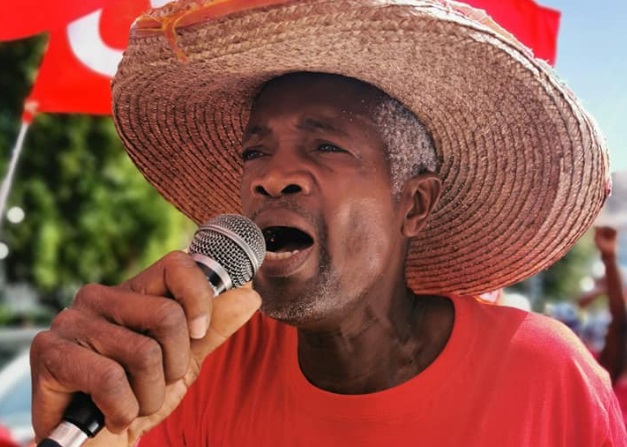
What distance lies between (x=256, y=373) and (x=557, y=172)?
3.52 ft

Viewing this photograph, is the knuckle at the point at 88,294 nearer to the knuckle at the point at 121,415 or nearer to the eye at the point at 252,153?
the knuckle at the point at 121,415

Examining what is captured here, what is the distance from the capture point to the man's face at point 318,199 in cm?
208

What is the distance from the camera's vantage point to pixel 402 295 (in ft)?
8.14

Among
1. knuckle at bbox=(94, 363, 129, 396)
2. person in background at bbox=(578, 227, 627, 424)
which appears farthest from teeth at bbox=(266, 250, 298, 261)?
person in background at bbox=(578, 227, 627, 424)

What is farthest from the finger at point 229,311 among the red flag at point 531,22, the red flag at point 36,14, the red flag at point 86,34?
the red flag at point 531,22

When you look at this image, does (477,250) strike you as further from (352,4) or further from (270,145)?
(352,4)

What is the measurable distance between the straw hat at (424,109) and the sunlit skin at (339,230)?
5.3 inches

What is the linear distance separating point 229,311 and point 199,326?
105mm

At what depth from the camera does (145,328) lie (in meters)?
1.42

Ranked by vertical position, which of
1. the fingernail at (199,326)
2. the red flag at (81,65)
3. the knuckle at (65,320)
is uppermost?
the red flag at (81,65)

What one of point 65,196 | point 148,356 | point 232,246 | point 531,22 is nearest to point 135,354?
point 148,356

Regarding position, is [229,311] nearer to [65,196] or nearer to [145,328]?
[145,328]

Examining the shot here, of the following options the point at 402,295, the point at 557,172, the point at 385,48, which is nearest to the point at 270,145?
the point at 385,48

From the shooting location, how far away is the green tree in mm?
13211
